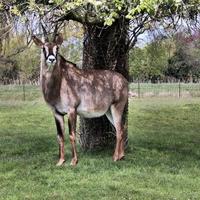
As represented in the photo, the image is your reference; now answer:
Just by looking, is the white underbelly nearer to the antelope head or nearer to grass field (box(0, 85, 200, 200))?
grass field (box(0, 85, 200, 200))

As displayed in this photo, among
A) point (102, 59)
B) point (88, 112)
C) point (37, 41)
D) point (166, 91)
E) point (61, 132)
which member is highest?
point (37, 41)

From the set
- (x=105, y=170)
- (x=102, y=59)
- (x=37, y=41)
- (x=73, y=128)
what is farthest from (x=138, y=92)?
(x=105, y=170)

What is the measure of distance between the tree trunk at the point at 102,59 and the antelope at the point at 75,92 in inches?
25.8

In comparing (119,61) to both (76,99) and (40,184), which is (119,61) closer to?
(76,99)

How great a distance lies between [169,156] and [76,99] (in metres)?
2.22

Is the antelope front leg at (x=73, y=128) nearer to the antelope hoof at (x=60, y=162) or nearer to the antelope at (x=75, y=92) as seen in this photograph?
the antelope at (x=75, y=92)

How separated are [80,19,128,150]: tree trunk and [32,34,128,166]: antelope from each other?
655mm

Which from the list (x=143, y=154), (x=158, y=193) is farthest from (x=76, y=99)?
(x=158, y=193)

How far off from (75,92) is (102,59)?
1.49m

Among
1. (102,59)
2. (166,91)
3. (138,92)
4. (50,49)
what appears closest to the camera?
(50,49)

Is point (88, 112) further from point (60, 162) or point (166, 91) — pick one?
point (166, 91)

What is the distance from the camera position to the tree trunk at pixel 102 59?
10.3 meters

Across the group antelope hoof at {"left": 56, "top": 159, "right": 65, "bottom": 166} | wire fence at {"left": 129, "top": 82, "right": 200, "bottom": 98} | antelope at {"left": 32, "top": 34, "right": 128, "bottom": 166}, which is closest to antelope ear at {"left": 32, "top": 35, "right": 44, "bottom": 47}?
antelope at {"left": 32, "top": 34, "right": 128, "bottom": 166}

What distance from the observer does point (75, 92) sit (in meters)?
9.20
